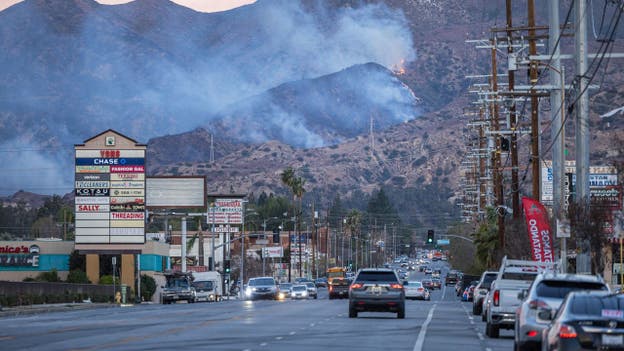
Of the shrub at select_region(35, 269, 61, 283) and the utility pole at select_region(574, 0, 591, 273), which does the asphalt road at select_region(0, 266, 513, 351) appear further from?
the shrub at select_region(35, 269, 61, 283)

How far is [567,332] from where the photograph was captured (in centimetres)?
1891

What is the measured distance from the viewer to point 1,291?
76.9 metres

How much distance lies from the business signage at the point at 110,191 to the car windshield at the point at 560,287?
7867cm

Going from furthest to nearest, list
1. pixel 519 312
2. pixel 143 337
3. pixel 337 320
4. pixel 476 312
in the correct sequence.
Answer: pixel 476 312
pixel 337 320
pixel 143 337
pixel 519 312

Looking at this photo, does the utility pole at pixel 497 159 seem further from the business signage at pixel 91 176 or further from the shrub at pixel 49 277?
the shrub at pixel 49 277

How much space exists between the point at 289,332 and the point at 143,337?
16.2ft

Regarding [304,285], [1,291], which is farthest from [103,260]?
[1,291]

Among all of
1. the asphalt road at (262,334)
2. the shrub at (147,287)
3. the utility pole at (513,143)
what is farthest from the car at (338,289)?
the asphalt road at (262,334)

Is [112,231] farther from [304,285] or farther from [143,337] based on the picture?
[143,337]

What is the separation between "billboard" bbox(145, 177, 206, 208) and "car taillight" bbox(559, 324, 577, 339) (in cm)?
9965

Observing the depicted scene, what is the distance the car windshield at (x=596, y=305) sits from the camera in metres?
19.4

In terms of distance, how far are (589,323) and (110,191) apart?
8473 cm

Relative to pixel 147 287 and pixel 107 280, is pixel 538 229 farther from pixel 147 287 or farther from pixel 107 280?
pixel 147 287

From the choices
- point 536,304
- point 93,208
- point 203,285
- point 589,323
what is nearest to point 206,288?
point 203,285
